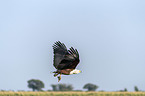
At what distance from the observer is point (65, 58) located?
12.3ft

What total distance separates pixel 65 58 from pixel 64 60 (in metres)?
0.05

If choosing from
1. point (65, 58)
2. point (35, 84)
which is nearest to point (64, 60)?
point (65, 58)

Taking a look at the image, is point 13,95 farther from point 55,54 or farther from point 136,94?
point 55,54

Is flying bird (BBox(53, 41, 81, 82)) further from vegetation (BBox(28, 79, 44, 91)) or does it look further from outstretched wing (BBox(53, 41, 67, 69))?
vegetation (BBox(28, 79, 44, 91))

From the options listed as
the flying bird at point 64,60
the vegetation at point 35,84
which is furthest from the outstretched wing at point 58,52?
the vegetation at point 35,84

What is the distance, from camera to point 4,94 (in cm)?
2473

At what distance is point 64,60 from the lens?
3.72 metres

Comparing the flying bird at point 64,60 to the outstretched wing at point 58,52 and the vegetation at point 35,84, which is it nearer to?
the outstretched wing at point 58,52

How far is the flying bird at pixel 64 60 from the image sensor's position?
3499 millimetres

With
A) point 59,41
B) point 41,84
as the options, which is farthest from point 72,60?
point 41,84

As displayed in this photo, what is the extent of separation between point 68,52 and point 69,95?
2384 centimetres

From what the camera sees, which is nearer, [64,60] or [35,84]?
[64,60]

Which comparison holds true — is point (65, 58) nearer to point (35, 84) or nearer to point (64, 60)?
point (64, 60)

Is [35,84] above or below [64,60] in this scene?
above
